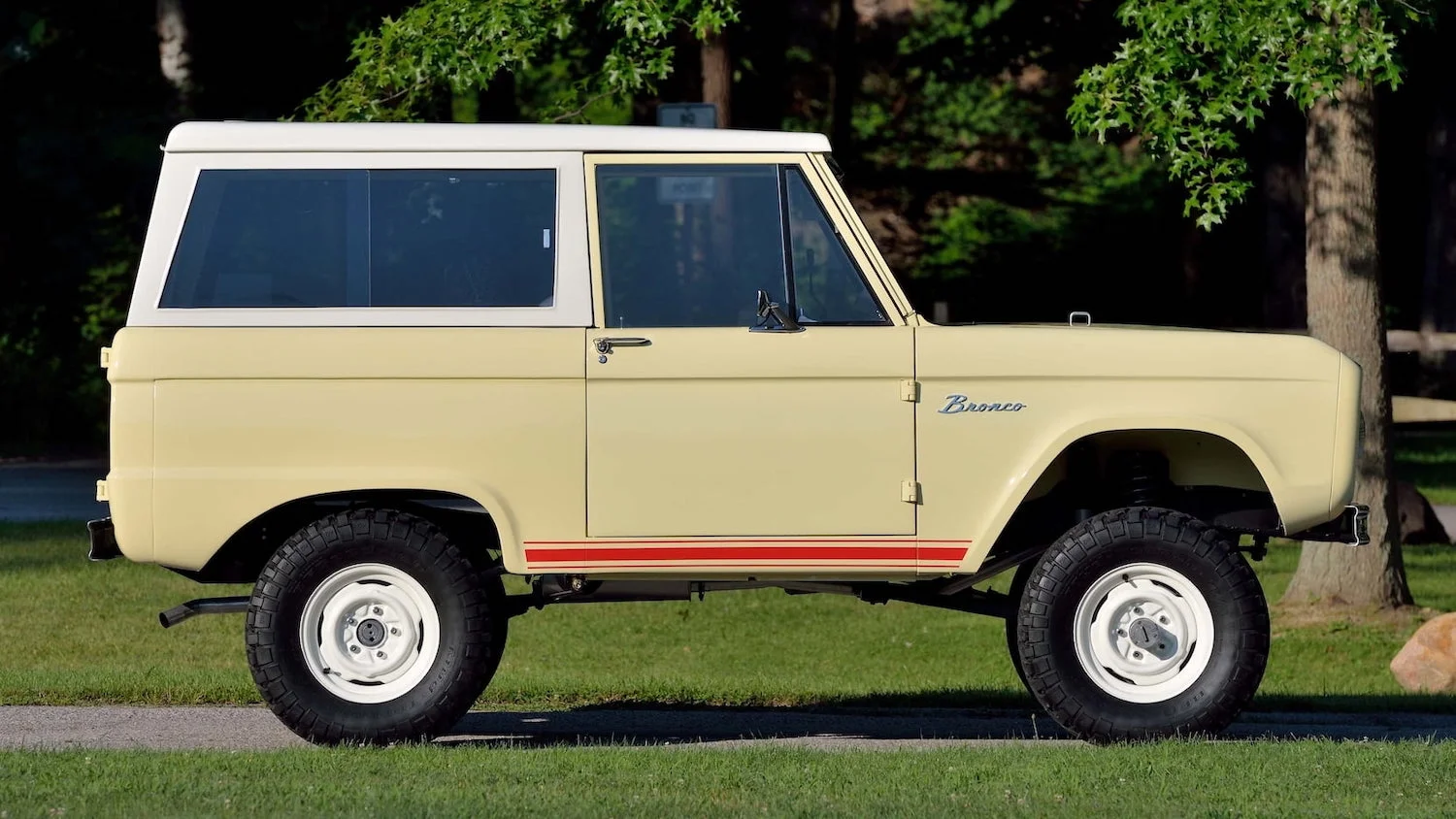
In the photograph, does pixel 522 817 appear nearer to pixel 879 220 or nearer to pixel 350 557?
pixel 350 557

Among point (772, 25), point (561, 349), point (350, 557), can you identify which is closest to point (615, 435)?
point (561, 349)

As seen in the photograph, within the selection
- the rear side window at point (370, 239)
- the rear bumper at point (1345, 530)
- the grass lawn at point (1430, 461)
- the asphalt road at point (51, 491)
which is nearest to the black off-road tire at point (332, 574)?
the rear side window at point (370, 239)

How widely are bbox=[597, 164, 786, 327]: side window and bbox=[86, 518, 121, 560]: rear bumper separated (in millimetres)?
2030

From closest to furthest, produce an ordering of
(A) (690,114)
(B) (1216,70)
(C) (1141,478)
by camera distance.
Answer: (C) (1141,478), (B) (1216,70), (A) (690,114)

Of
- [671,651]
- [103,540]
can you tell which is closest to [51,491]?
[671,651]

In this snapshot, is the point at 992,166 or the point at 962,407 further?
the point at 992,166

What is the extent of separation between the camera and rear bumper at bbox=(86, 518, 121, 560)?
24.7 ft

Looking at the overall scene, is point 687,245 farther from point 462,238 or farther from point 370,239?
point 370,239

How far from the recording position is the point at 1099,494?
812 centimetres

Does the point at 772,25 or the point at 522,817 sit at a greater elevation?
the point at 772,25

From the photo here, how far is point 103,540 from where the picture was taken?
7.57m

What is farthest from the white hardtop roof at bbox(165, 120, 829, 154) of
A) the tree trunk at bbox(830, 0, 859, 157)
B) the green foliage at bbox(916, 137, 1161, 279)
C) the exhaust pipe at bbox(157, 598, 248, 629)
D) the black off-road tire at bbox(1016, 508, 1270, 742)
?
the green foliage at bbox(916, 137, 1161, 279)

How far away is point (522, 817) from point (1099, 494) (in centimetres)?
310

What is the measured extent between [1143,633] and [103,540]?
3936 millimetres
